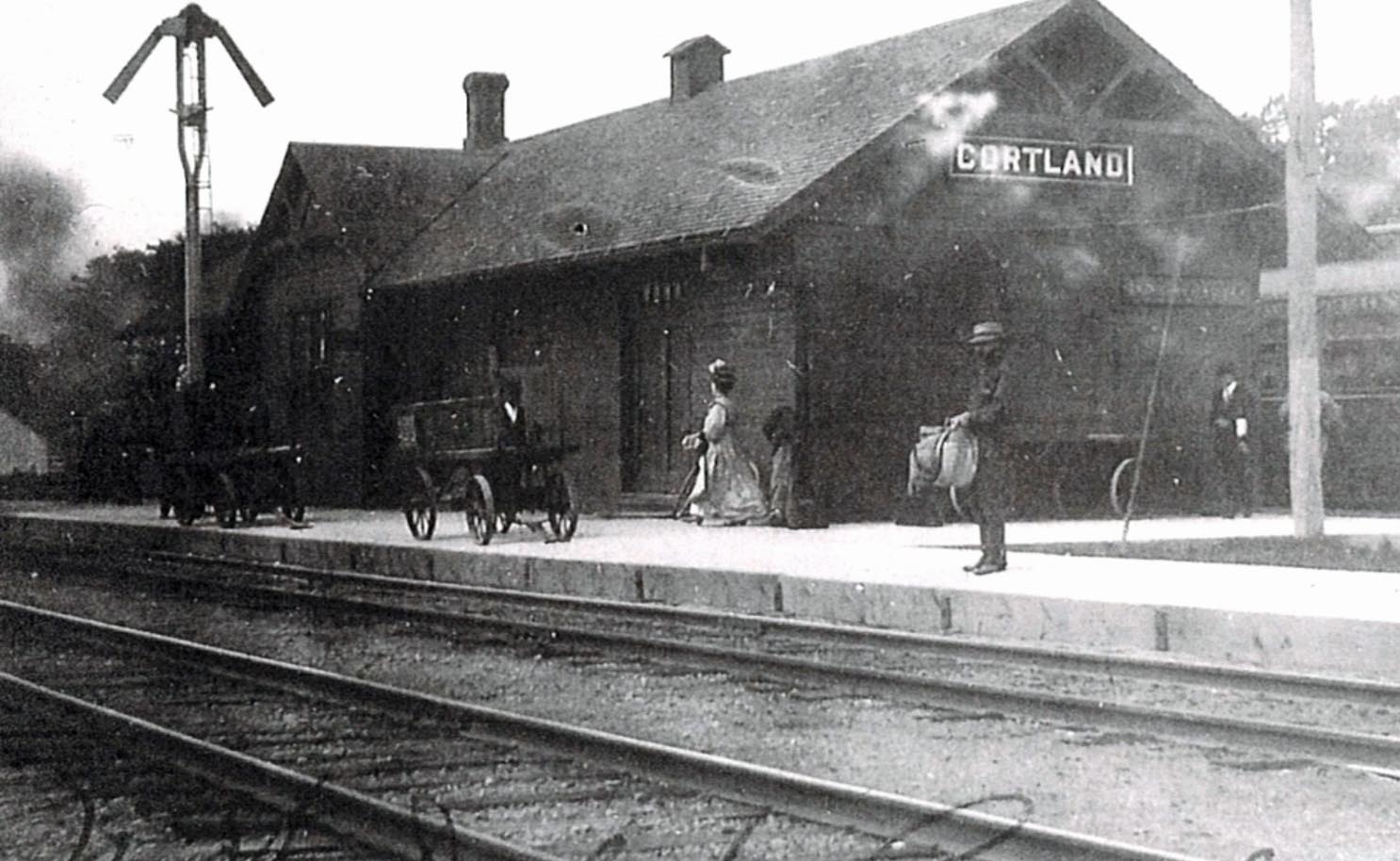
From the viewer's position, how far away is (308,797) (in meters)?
6.59

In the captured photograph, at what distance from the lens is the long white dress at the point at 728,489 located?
19.6 meters

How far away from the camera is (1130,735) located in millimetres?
8047

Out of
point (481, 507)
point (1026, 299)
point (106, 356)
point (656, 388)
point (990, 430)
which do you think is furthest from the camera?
point (106, 356)

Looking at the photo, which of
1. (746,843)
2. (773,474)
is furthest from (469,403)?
(746,843)

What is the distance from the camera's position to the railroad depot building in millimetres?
Answer: 20250

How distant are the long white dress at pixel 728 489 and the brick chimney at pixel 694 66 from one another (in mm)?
7689

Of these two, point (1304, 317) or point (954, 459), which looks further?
point (1304, 317)

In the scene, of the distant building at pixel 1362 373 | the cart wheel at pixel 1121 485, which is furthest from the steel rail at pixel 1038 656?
the distant building at pixel 1362 373

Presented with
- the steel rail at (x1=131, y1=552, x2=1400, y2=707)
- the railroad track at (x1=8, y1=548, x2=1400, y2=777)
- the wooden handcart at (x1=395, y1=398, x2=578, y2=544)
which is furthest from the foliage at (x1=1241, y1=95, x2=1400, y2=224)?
the railroad track at (x1=8, y1=548, x2=1400, y2=777)

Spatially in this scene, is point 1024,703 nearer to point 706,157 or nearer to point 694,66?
point 706,157

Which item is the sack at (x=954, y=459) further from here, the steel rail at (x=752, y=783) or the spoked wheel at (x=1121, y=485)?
the spoked wheel at (x=1121, y=485)

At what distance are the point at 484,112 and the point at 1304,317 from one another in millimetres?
19795

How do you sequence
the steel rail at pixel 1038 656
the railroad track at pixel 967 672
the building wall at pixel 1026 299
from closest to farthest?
the railroad track at pixel 967 672, the steel rail at pixel 1038 656, the building wall at pixel 1026 299

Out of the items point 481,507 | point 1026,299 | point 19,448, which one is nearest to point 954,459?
point 481,507
